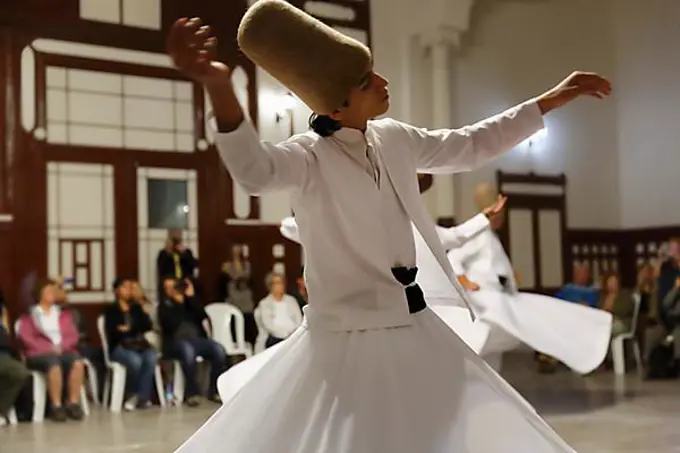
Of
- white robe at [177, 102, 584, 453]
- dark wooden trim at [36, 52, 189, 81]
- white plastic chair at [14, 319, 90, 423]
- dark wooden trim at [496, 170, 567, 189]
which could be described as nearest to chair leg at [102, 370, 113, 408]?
white plastic chair at [14, 319, 90, 423]

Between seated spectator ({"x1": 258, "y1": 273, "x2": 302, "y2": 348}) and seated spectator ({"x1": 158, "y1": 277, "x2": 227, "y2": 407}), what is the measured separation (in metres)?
0.48

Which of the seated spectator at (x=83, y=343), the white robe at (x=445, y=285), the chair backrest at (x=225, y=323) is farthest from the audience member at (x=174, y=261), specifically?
the white robe at (x=445, y=285)

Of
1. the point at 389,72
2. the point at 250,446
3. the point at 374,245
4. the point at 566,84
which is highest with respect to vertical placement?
the point at 389,72

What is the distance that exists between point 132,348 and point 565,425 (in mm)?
3594

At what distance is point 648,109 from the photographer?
1205cm

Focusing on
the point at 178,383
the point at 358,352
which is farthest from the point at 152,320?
the point at 358,352

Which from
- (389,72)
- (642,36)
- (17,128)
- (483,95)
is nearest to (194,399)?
(17,128)

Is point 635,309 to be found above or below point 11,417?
above

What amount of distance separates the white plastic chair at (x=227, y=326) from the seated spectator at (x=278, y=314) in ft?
0.87

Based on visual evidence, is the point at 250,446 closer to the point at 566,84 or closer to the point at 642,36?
the point at 566,84

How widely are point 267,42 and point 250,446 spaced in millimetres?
813

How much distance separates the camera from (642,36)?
478 inches

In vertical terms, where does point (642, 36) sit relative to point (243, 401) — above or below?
above

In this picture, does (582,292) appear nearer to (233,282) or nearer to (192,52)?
(233,282)
